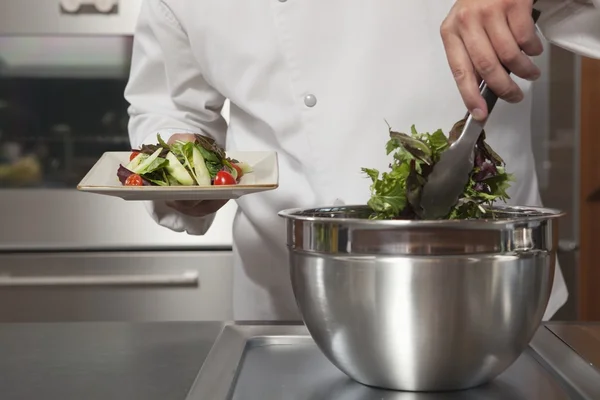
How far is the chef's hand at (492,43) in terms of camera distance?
1.94ft

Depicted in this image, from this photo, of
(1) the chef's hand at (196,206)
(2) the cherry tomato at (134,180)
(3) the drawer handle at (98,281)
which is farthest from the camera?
(3) the drawer handle at (98,281)

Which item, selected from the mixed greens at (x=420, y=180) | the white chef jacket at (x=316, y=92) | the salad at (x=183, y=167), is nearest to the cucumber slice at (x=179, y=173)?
the salad at (x=183, y=167)

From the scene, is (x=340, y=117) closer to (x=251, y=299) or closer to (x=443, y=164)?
(x=251, y=299)

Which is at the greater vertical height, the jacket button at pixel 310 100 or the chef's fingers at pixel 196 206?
the jacket button at pixel 310 100

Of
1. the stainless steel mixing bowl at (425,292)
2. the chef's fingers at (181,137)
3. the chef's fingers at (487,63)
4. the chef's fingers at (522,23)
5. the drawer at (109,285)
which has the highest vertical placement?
the chef's fingers at (522,23)

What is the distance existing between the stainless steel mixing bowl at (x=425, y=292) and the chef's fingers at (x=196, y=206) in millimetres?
334

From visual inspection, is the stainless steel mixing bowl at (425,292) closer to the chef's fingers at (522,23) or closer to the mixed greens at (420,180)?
the mixed greens at (420,180)

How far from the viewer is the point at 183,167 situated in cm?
80

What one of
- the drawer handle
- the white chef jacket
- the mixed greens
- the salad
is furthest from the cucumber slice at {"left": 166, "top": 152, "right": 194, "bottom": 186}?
the drawer handle

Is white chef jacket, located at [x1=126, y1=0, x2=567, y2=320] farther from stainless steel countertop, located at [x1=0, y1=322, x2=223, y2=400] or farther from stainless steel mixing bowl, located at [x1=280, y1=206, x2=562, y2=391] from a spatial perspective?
stainless steel mixing bowl, located at [x1=280, y1=206, x2=562, y2=391]

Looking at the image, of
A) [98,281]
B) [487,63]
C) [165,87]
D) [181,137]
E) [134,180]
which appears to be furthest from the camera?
[98,281]

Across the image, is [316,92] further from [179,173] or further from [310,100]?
[179,173]

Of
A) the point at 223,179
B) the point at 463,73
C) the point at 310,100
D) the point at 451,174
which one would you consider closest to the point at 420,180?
the point at 451,174

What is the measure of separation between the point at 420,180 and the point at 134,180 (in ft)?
1.05
